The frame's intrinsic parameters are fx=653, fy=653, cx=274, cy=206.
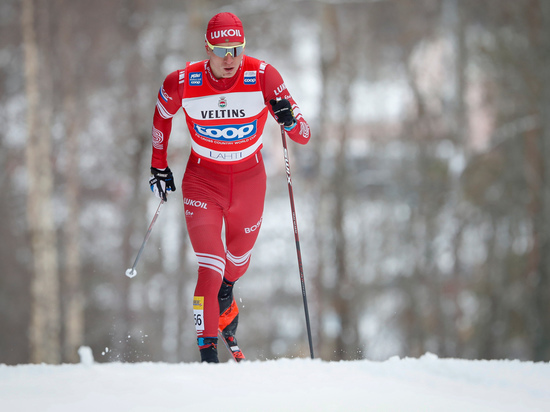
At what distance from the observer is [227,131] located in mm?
4012

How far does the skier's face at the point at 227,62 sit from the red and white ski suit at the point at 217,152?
0.20 ft

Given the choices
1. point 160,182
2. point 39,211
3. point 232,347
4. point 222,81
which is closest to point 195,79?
point 222,81

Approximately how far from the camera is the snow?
2787mm

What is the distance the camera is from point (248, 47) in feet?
37.2

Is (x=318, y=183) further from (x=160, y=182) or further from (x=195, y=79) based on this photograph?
(x=195, y=79)

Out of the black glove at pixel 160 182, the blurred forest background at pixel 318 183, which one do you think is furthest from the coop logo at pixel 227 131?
the blurred forest background at pixel 318 183

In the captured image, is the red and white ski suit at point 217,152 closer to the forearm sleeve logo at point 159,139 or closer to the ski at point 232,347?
the forearm sleeve logo at point 159,139

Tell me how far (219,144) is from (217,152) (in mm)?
55

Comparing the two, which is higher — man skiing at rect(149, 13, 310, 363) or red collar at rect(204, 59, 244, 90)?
red collar at rect(204, 59, 244, 90)

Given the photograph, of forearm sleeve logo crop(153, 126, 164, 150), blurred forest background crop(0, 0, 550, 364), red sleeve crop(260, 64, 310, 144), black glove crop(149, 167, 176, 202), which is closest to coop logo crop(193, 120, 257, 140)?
red sleeve crop(260, 64, 310, 144)

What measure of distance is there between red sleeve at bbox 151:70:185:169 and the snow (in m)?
1.34

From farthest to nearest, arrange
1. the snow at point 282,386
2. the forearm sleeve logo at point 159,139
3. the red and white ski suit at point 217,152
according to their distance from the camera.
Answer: the forearm sleeve logo at point 159,139, the red and white ski suit at point 217,152, the snow at point 282,386

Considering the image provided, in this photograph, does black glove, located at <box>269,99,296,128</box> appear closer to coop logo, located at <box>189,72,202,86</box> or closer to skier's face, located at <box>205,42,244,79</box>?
skier's face, located at <box>205,42,244,79</box>

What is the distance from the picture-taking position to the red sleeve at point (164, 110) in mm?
4027
